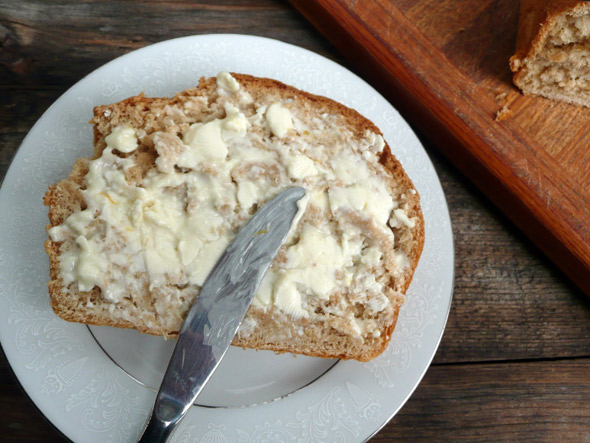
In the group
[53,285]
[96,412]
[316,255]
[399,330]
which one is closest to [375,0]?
[316,255]

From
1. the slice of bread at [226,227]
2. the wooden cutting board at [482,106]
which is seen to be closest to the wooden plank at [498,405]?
the wooden cutting board at [482,106]

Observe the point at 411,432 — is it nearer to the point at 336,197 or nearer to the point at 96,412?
the point at 336,197

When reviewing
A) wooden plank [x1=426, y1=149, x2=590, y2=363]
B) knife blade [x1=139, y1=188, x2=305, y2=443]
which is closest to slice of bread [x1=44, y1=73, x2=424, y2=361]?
knife blade [x1=139, y1=188, x2=305, y2=443]

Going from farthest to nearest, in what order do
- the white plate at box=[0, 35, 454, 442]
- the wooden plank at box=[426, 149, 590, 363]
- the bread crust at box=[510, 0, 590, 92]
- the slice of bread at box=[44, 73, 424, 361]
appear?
the wooden plank at box=[426, 149, 590, 363], the bread crust at box=[510, 0, 590, 92], the white plate at box=[0, 35, 454, 442], the slice of bread at box=[44, 73, 424, 361]

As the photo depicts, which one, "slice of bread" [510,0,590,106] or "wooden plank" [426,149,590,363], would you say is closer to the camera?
"slice of bread" [510,0,590,106]

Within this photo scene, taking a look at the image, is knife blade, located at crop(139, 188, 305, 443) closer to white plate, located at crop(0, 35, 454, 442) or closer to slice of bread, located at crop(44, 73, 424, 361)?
slice of bread, located at crop(44, 73, 424, 361)

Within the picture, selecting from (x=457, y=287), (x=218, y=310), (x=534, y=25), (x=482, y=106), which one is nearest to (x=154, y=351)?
(x=218, y=310)
